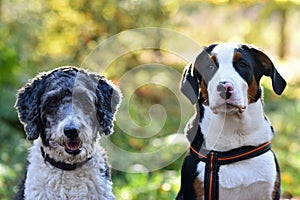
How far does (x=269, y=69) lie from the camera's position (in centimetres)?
464

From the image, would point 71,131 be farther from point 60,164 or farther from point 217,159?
point 217,159

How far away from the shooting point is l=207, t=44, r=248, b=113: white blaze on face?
14.3 ft

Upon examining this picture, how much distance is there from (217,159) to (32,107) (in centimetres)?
138

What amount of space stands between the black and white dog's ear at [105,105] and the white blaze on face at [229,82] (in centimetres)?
75

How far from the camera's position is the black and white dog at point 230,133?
448 cm

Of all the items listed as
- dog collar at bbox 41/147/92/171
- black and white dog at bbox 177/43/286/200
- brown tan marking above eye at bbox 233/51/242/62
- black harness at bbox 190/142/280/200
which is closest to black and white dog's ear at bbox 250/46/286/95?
black and white dog at bbox 177/43/286/200

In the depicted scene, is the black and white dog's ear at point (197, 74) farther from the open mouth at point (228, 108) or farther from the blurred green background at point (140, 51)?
the blurred green background at point (140, 51)

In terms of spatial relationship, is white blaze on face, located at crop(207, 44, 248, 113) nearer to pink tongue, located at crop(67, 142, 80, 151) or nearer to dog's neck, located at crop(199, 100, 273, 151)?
dog's neck, located at crop(199, 100, 273, 151)

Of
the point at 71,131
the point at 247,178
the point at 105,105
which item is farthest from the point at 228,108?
the point at 71,131

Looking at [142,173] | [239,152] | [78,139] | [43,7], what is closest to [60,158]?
[78,139]

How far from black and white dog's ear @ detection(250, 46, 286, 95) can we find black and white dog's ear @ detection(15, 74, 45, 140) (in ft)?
5.10

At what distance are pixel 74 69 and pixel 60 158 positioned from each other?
648 millimetres

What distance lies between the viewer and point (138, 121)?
897 centimetres

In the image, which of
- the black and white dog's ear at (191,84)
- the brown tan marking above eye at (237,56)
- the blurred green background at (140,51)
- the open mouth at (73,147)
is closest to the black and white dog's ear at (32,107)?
the open mouth at (73,147)
